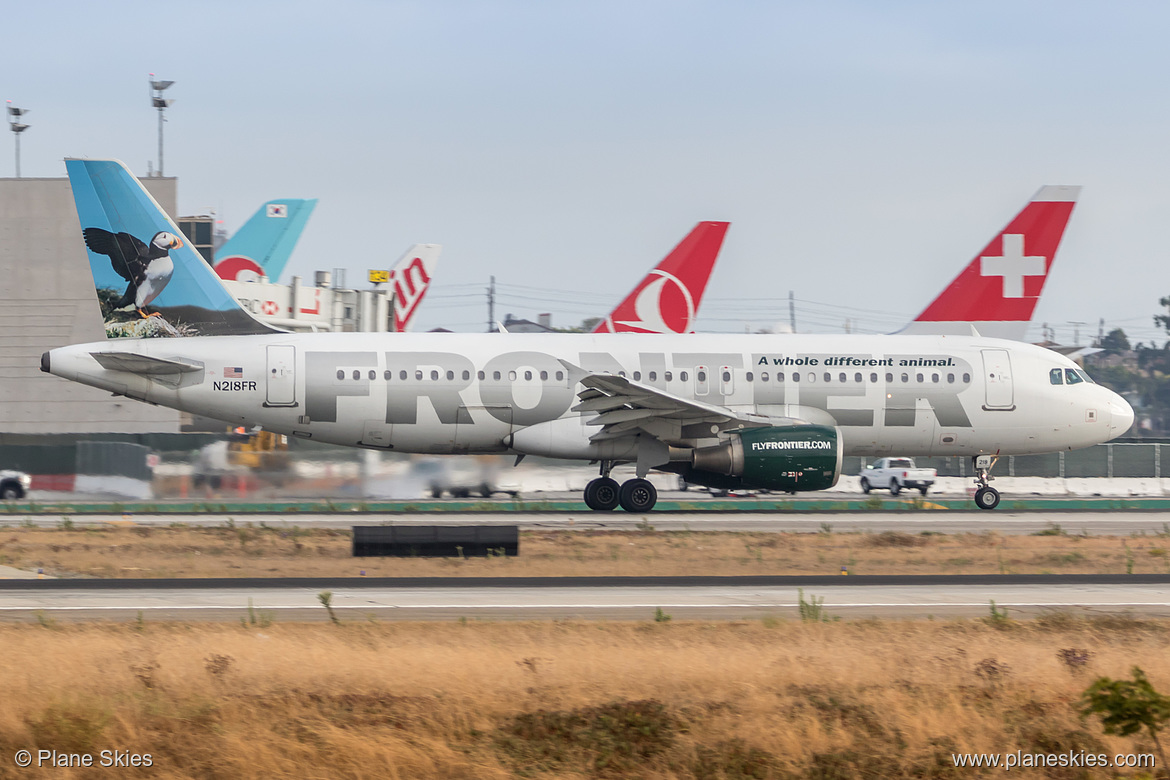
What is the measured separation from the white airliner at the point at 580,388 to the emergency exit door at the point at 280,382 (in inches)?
1.4

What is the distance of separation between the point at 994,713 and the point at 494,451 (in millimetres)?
19478

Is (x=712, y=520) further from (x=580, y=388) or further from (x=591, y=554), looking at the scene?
(x=591, y=554)

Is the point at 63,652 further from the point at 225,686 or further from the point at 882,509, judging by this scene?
the point at 882,509

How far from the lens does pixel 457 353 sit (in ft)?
92.4

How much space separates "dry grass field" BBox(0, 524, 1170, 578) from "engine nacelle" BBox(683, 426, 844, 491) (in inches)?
116

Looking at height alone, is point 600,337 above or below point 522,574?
above

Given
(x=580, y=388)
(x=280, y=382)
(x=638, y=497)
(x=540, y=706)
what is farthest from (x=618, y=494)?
(x=540, y=706)

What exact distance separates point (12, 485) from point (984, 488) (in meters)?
27.7

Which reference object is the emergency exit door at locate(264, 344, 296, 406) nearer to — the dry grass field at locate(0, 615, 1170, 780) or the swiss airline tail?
the swiss airline tail

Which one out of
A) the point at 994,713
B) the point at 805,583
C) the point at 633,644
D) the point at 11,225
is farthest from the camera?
the point at 11,225

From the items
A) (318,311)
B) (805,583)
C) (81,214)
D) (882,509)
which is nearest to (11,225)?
(318,311)

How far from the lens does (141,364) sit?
88.8 feet

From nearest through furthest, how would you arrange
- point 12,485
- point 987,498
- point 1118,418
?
1. point 1118,418
2. point 987,498
3. point 12,485

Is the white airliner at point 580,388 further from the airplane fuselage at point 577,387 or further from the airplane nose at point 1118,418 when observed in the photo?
the airplane nose at point 1118,418
